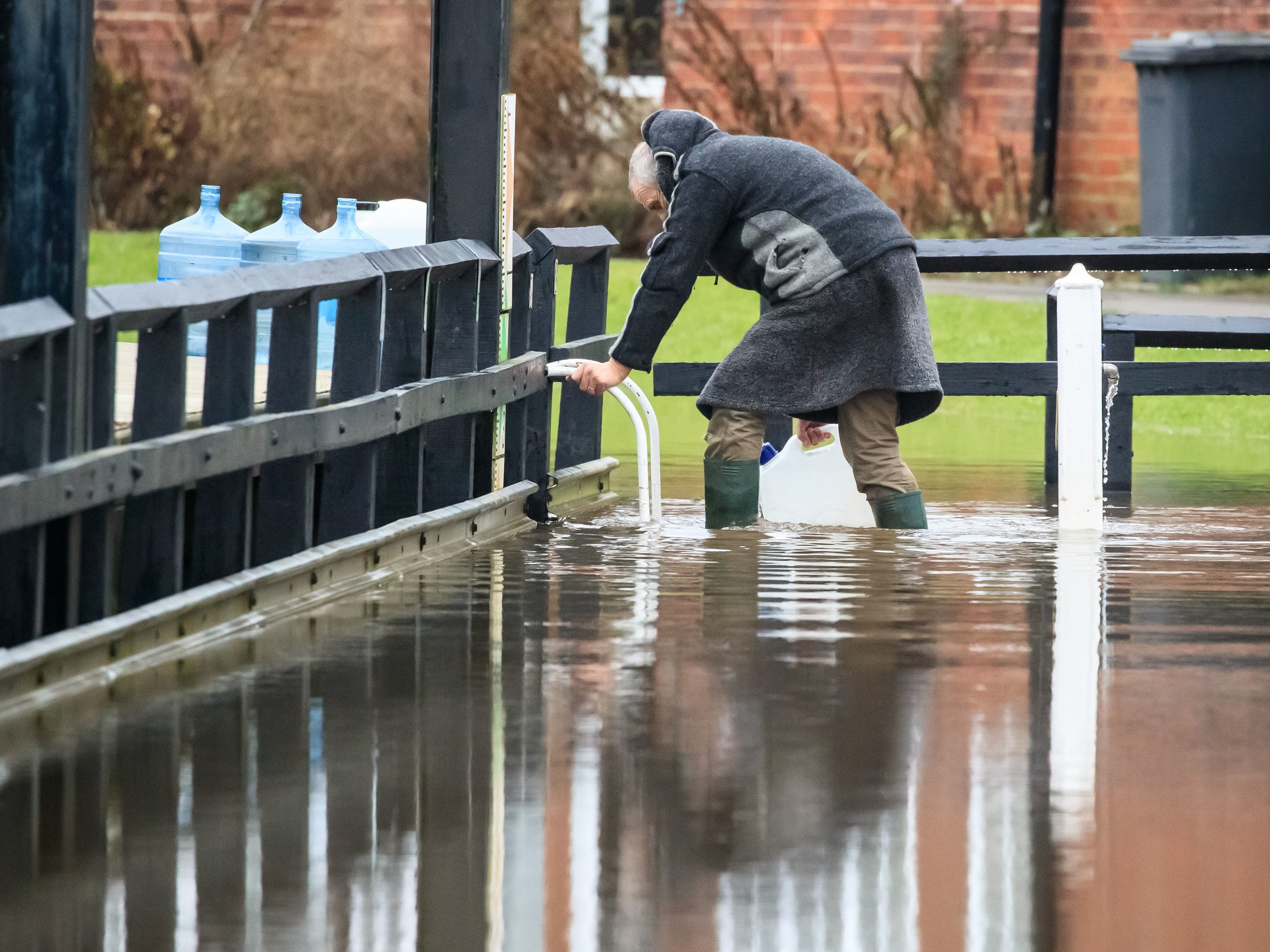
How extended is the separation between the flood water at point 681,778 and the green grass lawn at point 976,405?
4.13 m

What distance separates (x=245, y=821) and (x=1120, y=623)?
2878mm

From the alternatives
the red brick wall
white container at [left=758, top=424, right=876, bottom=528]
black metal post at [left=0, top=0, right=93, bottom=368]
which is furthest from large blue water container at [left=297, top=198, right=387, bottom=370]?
the red brick wall

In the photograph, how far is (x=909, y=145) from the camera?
20.6 meters

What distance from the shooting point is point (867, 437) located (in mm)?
8289

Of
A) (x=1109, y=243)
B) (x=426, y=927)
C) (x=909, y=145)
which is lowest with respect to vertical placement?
(x=426, y=927)

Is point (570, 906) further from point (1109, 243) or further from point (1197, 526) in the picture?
point (1109, 243)

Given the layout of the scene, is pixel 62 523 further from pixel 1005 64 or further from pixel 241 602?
pixel 1005 64

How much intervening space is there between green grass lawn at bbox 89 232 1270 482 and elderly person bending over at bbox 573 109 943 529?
251cm

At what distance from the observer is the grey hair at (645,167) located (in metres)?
8.14

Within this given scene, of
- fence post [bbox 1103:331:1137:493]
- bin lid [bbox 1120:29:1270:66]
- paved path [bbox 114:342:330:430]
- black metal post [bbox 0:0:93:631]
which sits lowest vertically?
fence post [bbox 1103:331:1137:493]

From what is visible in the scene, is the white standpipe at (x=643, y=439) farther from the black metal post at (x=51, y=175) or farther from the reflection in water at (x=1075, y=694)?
the black metal post at (x=51, y=175)

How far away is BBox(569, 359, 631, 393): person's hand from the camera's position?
26.9ft

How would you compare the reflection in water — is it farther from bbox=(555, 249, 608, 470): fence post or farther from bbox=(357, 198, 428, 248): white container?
bbox=(357, 198, 428, 248): white container

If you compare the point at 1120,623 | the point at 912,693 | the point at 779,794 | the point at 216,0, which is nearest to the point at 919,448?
the point at 1120,623
